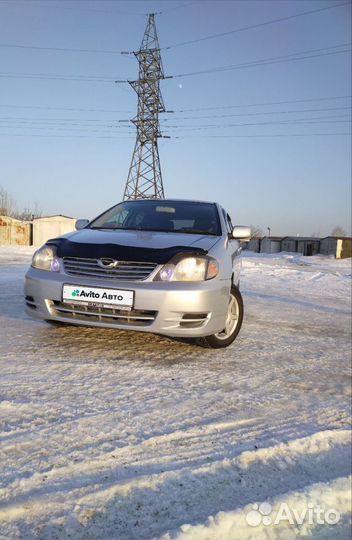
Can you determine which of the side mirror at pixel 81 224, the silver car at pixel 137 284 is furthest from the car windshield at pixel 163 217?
the silver car at pixel 137 284

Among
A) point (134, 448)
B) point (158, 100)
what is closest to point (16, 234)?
point (158, 100)

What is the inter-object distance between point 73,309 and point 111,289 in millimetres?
390

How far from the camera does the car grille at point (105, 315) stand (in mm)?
3158

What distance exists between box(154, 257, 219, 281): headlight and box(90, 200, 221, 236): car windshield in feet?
2.98

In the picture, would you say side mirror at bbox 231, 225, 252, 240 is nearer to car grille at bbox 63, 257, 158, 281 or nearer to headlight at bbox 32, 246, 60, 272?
car grille at bbox 63, 257, 158, 281

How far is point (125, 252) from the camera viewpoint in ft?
10.9

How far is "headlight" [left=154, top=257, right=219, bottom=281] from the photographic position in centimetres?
321

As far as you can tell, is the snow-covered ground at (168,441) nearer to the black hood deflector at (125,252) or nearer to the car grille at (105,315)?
the car grille at (105,315)

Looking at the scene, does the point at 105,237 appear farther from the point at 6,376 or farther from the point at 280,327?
the point at 280,327

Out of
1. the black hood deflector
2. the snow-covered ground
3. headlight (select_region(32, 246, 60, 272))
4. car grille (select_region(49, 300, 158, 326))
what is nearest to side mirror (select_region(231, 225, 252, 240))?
the black hood deflector

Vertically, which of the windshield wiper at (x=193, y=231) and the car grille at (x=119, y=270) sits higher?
the windshield wiper at (x=193, y=231)

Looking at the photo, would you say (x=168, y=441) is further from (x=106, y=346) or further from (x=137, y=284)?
(x=106, y=346)

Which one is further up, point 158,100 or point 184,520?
point 158,100

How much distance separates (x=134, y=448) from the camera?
1906mm
